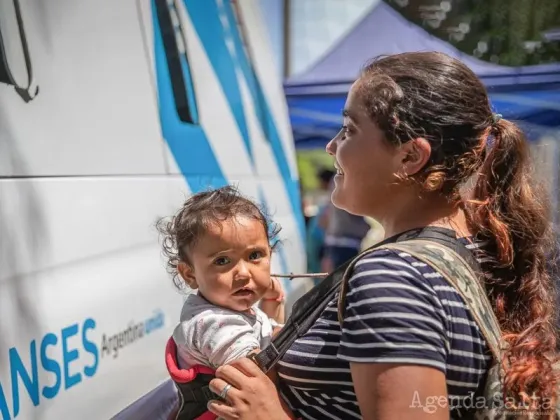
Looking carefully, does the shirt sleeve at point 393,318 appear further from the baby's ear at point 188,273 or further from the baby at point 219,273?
the baby's ear at point 188,273

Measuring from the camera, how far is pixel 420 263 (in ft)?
3.69

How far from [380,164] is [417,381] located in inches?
16.8

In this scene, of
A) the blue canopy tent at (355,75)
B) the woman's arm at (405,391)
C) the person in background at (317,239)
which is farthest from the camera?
the person in background at (317,239)

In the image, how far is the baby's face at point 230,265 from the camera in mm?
1566

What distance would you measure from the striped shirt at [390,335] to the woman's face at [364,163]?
0.18m

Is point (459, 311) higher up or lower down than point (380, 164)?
lower down

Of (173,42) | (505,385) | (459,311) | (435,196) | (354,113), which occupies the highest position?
A: (173,42)

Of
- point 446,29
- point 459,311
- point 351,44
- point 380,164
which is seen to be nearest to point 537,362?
point 459,311

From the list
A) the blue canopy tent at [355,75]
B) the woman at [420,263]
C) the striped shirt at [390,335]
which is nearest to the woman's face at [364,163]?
the woman at [420,263]

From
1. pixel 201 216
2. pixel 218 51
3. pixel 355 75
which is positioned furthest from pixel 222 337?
pixel 355 75

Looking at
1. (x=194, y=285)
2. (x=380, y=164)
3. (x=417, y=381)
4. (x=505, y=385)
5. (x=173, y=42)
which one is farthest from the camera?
(x=173, y=42)

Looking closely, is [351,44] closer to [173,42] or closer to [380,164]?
[173,42]

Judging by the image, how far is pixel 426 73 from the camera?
127 centimetres

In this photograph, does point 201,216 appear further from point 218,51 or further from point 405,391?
point 218,51
